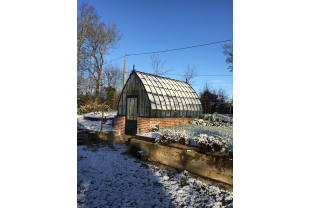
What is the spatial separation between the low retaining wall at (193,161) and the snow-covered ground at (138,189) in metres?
0.42

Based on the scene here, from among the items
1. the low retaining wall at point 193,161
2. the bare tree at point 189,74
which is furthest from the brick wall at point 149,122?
the bare tree at point 189,74

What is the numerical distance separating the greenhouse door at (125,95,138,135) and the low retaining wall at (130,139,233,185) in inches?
114

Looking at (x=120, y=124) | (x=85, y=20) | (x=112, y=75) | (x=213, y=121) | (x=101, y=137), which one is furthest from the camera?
(x=112, y=75)

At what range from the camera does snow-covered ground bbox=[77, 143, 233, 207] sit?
275 cm

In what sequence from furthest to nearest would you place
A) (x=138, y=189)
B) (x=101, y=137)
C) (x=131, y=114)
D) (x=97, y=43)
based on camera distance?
(x=97, y=43)
(x=131, y=114)
(x=101, y=137)
(x=138, y=189)

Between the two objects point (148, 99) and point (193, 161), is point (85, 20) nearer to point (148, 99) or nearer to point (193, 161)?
point (148, 99)

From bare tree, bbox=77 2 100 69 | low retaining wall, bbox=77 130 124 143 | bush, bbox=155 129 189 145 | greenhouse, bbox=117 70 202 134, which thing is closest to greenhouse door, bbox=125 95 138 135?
greenhouse, bbox=117 70 202 134

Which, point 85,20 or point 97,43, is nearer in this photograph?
point 85,20

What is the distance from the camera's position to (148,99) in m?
7.77

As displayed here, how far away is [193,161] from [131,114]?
5.06 m

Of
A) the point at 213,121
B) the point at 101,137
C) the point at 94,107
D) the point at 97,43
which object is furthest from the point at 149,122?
the point at 97,43

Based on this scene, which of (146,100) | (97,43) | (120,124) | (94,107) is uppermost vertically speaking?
(97,43)
